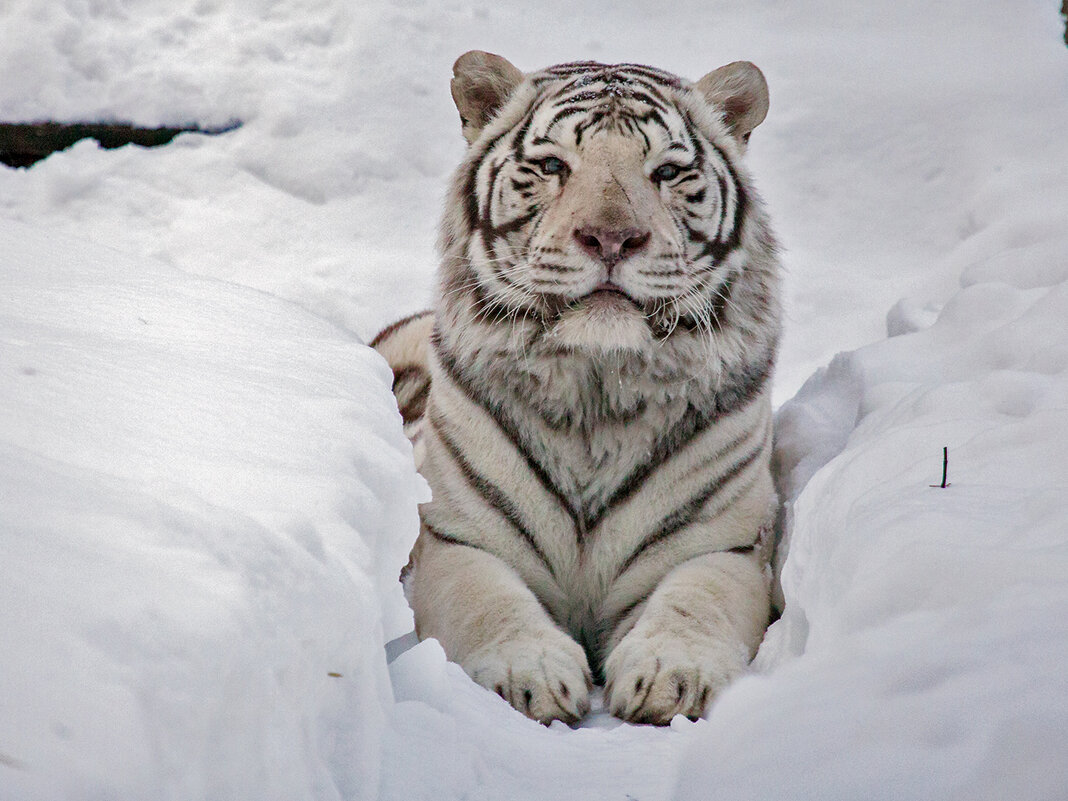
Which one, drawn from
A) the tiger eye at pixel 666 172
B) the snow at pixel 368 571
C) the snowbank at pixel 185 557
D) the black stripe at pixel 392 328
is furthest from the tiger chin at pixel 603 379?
the black stripe at pixel 392 328

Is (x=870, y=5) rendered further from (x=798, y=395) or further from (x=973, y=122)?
(x=798, y=395)

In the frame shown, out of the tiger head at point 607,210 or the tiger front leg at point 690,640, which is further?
the tiger head at point 607,210

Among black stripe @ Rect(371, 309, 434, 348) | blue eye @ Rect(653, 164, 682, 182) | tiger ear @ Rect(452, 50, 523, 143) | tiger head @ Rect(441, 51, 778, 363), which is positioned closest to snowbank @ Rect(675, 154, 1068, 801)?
tiger head @ Rect(441, 51, 778, 363)

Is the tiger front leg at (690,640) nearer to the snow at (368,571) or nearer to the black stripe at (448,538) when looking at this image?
the snow at (368,571)

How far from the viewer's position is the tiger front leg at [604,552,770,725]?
4.84 ft

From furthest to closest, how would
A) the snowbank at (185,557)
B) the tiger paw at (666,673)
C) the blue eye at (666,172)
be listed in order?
the blue eye at (666,172), the tiger paw at (666,673), the snowbank at (185,557)

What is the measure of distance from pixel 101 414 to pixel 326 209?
305 cm

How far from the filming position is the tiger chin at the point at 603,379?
1.73 meters

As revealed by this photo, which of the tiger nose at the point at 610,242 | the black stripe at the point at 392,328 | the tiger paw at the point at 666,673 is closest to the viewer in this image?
the tiger paw at the point at 666,673

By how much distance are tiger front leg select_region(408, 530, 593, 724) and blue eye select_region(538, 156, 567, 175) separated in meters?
0.72

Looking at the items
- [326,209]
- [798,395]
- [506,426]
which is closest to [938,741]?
[506,426]

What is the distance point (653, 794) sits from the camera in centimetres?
108

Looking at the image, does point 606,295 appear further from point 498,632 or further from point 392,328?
point 392,328

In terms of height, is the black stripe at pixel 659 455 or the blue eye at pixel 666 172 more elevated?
the blue eye at pixel 666 172
